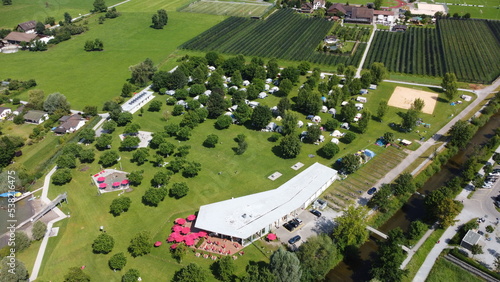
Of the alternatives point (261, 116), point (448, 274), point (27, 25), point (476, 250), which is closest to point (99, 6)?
point (27, 25)

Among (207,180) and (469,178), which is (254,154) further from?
(469,178)

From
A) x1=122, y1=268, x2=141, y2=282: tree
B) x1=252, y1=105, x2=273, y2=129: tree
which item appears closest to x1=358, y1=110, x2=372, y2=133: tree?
x1=252, y1=105, x2=273, y2=129: tree

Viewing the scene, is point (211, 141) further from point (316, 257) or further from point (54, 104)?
point (54, 104)

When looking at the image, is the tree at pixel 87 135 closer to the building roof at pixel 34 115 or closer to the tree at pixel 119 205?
the building roof at pixel 34 115

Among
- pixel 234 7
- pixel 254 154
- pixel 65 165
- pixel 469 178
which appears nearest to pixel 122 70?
pixel 65 165

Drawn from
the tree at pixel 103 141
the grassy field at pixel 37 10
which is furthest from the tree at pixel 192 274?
the grassy field at pixel 37 10

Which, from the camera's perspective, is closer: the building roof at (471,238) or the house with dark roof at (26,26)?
the building roof at (471,238)

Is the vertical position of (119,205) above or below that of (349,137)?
above
